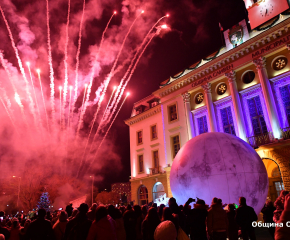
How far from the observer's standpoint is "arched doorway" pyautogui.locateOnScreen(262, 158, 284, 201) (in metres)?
16.9

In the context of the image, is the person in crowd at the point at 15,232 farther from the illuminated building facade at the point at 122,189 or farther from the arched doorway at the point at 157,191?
the illuminated building facade at the point at 122,189

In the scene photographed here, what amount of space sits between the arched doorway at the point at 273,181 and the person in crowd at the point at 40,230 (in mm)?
16623

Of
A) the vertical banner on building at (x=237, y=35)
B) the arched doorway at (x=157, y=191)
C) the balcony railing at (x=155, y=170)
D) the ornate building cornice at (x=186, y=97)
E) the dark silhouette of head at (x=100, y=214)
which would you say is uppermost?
the vertical banner on building at (x=237, y=35)

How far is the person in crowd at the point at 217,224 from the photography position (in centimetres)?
551

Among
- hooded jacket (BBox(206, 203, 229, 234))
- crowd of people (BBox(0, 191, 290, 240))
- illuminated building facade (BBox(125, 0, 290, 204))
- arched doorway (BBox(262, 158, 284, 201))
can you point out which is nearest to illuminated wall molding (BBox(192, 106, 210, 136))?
illuminated building facade (BBox(125, 0, 290, 204))

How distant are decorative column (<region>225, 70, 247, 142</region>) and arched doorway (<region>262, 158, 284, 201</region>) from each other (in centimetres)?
268

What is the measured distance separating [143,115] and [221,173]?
21.5m

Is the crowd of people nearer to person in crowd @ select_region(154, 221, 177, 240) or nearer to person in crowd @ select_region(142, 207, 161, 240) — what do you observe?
person in crowd @ select_region(142, 207, 161, 240)

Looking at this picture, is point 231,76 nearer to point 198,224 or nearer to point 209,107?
point 209,107

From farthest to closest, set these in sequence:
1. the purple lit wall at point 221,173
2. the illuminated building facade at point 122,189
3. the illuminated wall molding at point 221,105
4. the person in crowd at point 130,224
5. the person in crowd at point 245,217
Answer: the illuminated building facade at point 122,189 < the illuminated wall molding at point 221,105 < the purple lit wall at point 221,173 < the person in crowd at point 245,217 < the person in crowd at point 130,224

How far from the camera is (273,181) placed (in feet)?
57.0

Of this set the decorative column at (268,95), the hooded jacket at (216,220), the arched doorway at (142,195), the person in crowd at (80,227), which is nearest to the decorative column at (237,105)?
the decorative column at (268,95)

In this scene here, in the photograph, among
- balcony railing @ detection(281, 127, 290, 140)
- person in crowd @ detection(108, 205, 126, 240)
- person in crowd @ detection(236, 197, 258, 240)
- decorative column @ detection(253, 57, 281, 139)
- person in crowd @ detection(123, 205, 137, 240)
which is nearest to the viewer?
person in crowd @ detection(108, 205, 126, 240)

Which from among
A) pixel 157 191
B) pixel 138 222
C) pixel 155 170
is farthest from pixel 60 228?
pixel 157 191
